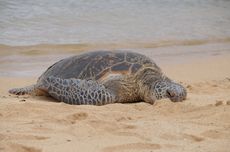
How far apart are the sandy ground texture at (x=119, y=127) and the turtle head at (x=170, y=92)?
0.39ft

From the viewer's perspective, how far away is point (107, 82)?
193 inches

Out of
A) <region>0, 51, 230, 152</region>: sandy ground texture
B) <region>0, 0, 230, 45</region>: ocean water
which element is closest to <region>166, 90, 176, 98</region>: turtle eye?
<region>0, 51, 230, 152</region>: sandy ground texture

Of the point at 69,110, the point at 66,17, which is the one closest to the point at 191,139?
the point at 69,110

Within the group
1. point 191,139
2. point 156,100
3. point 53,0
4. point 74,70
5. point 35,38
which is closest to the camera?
point 191,139

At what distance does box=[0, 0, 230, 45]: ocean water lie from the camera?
32.8 feet

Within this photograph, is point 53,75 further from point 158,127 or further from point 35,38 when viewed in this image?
point 35,38

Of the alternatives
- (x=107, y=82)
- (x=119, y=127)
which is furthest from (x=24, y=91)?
(x=119, y=127)

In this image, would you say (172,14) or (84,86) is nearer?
(84,86)

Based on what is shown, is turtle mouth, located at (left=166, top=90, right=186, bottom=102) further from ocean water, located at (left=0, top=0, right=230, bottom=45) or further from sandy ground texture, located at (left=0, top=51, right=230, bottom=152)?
ocean water, located at (left=0, top=0, right=230, bottom=45)

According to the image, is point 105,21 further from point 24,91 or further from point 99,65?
point 99,65

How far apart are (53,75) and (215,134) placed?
7.95ft

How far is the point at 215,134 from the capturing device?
314 cm

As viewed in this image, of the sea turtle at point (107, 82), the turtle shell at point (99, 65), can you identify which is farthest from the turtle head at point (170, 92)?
the turtle shell at point (99, 65)

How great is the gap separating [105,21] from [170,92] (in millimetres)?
7302
